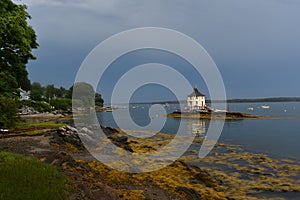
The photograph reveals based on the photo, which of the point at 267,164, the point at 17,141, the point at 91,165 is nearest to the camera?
the point at 91,165

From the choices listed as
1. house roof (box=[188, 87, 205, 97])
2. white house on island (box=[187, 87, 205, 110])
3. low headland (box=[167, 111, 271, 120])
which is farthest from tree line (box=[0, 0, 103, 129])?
house roof (box=[188, 87, 205, 97])

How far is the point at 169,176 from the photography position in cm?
1973

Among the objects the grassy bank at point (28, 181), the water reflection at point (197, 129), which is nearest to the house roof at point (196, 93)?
the water reflection at point (197, 129)

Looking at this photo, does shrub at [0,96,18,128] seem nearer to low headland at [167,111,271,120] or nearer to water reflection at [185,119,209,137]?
water reflection at [185,119,209,137]

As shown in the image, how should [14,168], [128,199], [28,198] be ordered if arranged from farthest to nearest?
[128,199], [14,168], [28,198]

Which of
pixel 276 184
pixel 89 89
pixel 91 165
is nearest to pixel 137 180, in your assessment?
pixel 91 165

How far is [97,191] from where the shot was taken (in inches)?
475

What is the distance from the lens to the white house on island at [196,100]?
121m

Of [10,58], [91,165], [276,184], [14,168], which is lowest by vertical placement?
→ [276,184]

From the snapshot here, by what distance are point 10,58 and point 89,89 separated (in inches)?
5569

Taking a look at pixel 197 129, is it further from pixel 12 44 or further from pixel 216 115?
pixel 12 44

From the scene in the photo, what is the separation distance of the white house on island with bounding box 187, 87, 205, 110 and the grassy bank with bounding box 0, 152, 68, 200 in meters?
111

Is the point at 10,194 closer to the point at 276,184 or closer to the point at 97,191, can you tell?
the point at 97,191

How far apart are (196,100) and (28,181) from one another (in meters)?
114
